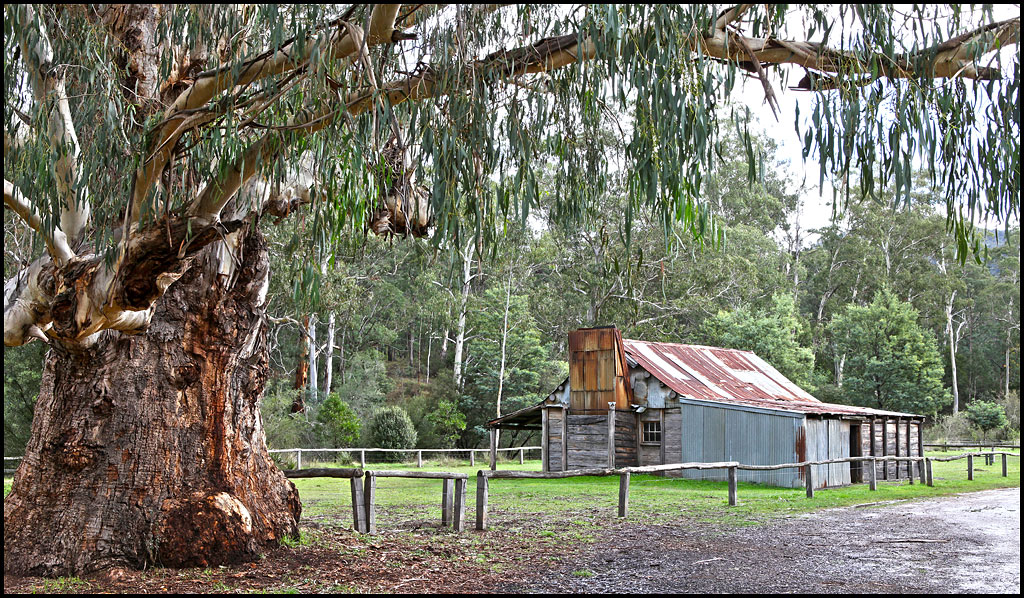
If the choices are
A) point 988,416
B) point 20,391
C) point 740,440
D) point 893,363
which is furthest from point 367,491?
point 988,416

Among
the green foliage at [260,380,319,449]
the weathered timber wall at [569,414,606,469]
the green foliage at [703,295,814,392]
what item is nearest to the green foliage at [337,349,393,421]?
the green foliage at [260,380,319,449]

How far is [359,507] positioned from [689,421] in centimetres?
1364

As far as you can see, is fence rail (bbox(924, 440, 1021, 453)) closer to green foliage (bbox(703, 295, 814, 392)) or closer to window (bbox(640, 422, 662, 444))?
green foliage (bbox(703, 295, 814, 392))

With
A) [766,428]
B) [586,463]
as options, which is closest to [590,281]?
[586,463]

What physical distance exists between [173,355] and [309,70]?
3.77 m

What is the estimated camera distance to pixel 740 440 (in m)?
20.9

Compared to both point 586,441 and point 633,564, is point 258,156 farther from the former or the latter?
point 586,441

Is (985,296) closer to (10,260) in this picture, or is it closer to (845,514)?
(845,514)

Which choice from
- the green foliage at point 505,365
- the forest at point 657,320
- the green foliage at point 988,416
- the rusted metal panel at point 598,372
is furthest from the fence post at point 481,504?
the green foliage at point 988,416

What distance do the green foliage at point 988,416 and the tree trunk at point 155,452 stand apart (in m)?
39.5

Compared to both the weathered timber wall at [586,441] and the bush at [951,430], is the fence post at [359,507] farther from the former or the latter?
the bush at [951,430]

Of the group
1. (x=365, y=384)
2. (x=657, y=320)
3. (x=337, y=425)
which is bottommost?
(x=337, y=425)

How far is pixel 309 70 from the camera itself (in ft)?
18.1

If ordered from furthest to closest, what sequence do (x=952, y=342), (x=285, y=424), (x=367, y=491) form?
(x=952, y=342)
(x=285, y=424)
(x=367, y=491)
